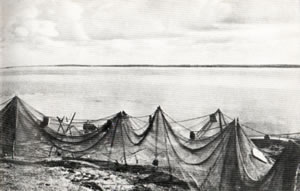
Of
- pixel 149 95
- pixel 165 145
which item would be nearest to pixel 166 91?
pixel 149 95

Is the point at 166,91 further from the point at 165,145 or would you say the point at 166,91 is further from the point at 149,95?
the point at 165,145

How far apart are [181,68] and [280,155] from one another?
2.46 ft

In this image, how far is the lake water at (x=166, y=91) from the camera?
2.29 metres

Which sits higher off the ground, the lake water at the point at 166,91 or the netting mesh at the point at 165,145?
the lake water at the point at 166,91

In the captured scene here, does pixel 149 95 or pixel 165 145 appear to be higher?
pixel 149 95

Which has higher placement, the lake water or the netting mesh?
the lake water

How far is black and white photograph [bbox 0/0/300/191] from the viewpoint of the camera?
7.55 ft

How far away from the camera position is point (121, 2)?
8.21 feet

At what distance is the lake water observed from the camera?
2.29m

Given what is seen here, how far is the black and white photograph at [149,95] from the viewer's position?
90.7 inches

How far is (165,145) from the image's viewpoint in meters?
2.44

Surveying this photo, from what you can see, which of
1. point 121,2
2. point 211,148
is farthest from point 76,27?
point 211,148

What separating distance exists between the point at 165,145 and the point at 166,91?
0.32m

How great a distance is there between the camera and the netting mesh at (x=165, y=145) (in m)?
2.32
